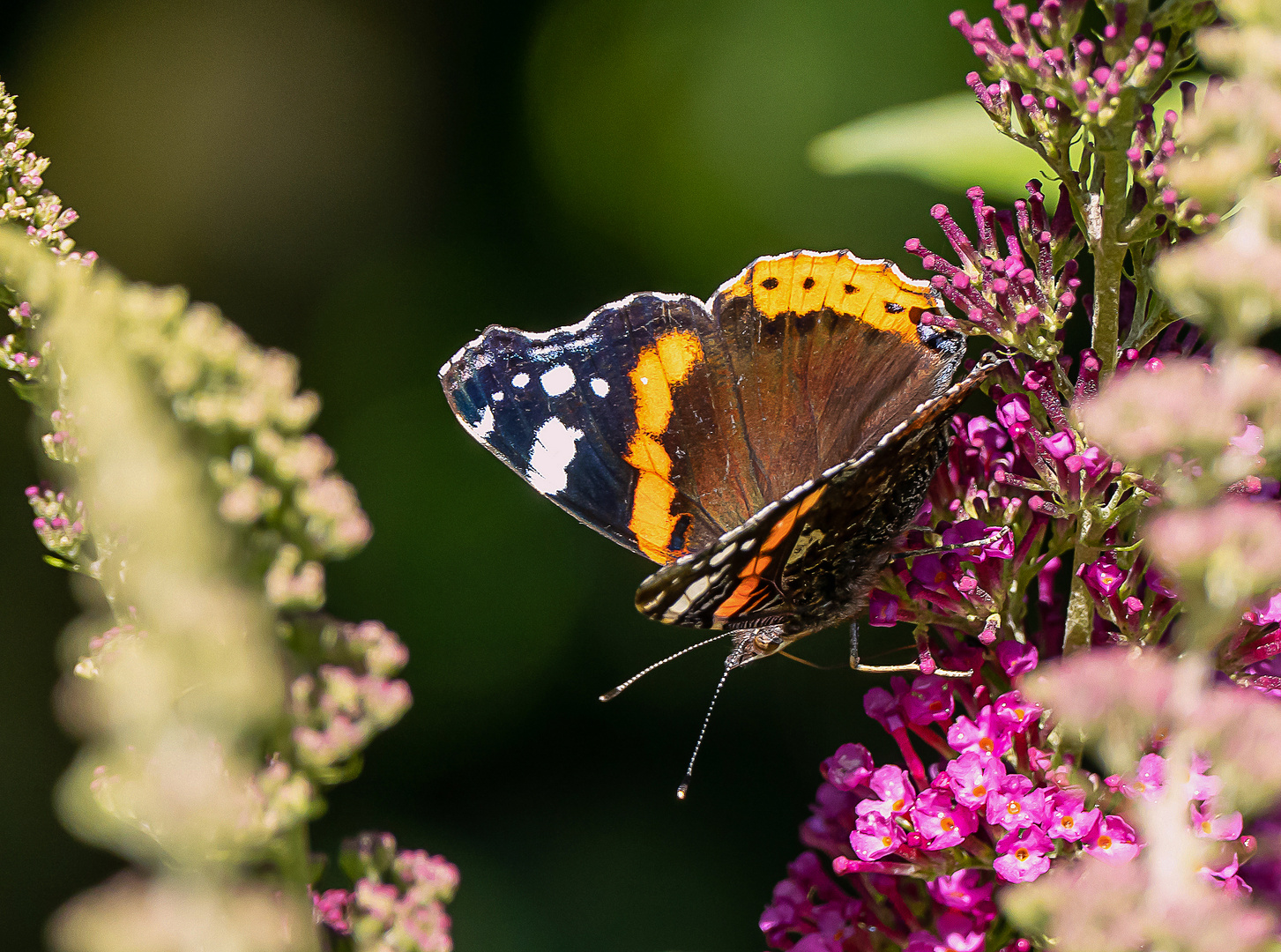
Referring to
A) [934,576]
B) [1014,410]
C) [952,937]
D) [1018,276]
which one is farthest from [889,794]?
[1018,276]

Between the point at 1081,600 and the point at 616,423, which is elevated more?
the point at 616,423

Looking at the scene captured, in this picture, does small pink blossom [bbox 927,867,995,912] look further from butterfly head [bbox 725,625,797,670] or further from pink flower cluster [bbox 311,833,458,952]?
pink flower cluster [bbox 311,833,458,952]

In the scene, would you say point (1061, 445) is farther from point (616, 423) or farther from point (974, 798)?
point (616, 423)

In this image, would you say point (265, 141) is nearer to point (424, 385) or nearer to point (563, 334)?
point (424, 385)

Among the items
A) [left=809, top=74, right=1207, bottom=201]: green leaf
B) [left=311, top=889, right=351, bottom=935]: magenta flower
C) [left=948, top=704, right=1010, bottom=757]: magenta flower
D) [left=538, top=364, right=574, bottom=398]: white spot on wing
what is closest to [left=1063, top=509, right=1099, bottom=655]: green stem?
[left=948, top=704, right=1010, bottom=757]: magenta flower

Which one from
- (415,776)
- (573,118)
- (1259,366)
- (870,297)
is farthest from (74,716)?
(573,118)

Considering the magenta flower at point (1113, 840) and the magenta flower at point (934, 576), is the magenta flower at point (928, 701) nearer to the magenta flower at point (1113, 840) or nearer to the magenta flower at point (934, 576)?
the magenta flower at point (934, 576)

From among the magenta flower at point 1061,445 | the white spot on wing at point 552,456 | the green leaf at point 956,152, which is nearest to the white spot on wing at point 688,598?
the white spot on wing at point 552,456
